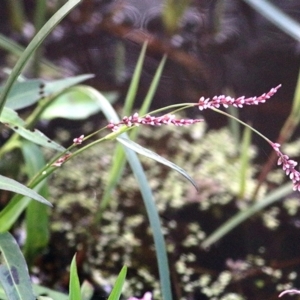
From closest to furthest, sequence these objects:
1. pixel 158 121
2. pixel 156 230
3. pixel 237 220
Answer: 1. pixel 158 121
2. pixel 156 230
3. pixel 237 220

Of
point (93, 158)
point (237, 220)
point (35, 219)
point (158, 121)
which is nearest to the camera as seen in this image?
point (158, 121)

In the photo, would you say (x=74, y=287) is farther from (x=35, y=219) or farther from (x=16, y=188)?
(x=35, y=219)

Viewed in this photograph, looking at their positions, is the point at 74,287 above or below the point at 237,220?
below

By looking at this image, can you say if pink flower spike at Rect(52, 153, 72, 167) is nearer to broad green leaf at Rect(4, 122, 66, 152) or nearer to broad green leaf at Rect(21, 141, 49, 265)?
broad green leaf at Rect(4, 122, 66, 152)

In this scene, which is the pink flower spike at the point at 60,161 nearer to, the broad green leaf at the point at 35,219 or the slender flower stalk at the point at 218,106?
the slender flower stalk at the point at 218,106

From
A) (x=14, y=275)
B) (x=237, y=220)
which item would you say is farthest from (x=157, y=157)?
(x=237, y=220)

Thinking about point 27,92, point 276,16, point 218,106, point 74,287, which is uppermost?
point 276,16

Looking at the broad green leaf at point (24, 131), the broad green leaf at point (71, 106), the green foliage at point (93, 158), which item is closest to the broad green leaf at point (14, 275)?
the green foliage at point (93, 158)
